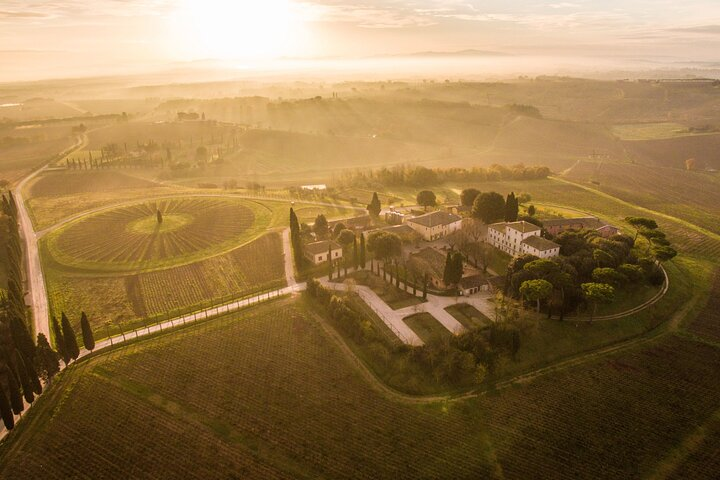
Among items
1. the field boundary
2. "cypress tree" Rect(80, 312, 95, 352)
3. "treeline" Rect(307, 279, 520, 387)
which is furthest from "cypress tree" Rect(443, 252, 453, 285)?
the field boundary

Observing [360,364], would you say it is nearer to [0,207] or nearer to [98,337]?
[98,337]

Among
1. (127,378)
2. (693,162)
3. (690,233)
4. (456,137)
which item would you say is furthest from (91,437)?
(456,137)

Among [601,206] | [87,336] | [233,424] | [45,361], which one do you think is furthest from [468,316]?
[601,206]

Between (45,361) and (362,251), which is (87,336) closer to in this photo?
(45,361)

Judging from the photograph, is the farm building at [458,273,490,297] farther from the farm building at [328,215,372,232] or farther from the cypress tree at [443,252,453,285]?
the farm building at [328,215,372,232]

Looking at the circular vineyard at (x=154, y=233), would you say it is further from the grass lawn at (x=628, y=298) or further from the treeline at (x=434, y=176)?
the grass lawn at (x=628, y=298)

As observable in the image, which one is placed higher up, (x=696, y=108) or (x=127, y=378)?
(x=696, y=108)
